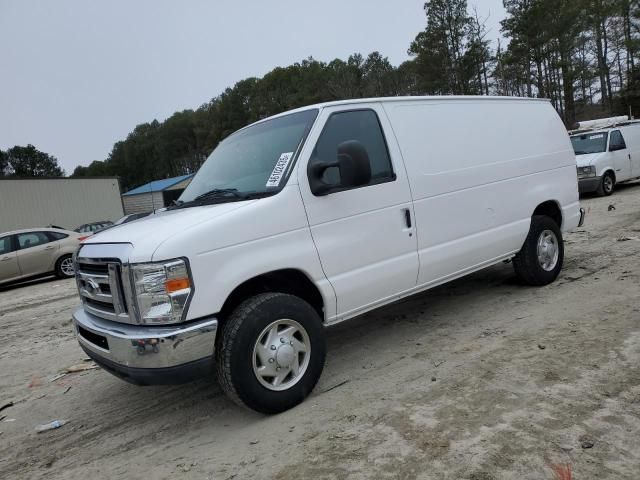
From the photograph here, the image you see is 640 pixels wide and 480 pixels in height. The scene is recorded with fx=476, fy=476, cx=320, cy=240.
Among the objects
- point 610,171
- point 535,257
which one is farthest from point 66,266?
point 610,171

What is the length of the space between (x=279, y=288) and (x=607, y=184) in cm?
1319

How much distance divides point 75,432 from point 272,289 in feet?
5.96

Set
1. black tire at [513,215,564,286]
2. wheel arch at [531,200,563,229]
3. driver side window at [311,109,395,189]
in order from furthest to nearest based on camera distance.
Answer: wheel arch at [531,200,563,229] → black tire at [513,215,564,286] → driver side window at [311,109,395,189]

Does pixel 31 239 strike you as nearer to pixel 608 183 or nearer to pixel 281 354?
pixel 281 354

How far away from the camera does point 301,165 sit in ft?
11.4

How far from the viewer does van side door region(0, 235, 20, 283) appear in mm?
11914

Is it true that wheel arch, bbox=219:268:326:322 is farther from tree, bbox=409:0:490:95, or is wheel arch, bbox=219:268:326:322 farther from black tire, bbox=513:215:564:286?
tree, bbox=409:0:490:95

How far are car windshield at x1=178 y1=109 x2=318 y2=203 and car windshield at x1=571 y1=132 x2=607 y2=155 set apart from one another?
42.3ft

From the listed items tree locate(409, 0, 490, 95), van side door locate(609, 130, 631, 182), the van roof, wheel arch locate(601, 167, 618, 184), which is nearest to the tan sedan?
the van roof

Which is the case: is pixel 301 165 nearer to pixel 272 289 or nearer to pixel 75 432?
pixel 272 289

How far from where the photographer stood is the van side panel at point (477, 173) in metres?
4.19

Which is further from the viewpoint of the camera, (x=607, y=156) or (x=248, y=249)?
(x=607, y=156)

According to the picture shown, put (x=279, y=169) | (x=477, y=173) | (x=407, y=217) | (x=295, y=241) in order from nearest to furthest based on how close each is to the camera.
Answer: (x=295, y=241)
(x=279, y=169)
(x=407, y=217)
(x=477, y=173)

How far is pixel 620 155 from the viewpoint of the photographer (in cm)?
1385
